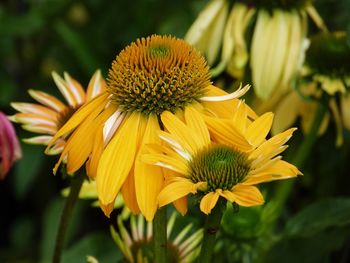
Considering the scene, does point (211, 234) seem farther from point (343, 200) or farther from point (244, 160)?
point (343, 200)

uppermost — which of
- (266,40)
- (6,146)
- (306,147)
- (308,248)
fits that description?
(6,146)

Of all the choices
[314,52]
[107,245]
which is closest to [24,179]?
[107,245]

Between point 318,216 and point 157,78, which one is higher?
point 157,78

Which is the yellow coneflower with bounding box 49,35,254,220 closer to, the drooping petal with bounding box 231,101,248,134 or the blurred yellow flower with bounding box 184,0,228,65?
the drooping petal with bounding box 231,101,248,134

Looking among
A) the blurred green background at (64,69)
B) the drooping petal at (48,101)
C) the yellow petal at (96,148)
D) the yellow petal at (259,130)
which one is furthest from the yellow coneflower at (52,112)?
the blurred green background at (64,69)

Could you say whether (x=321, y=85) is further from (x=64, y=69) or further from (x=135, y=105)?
(x=64, y=69)

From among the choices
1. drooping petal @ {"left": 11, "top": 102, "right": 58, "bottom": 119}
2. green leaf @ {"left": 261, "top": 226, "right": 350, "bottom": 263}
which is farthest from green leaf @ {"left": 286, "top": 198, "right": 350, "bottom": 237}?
drooping petal @ {"left": 11, "top": 102, "right": 58, "bottom": 119}

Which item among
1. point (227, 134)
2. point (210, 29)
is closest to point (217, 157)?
point (227, 134)
